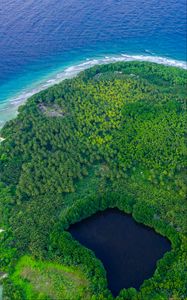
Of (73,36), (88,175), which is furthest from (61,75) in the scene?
(88,175)

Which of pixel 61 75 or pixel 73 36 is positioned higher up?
pixel 73 36

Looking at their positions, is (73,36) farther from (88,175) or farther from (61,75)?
(88,175)

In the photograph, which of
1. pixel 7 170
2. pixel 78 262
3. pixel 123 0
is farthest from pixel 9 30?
pixel 78 262

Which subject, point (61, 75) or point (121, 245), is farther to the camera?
point (61, 75)

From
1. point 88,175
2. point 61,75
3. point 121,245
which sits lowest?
point 121,245

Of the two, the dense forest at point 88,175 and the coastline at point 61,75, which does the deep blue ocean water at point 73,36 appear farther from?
the dense forest at point 88,175

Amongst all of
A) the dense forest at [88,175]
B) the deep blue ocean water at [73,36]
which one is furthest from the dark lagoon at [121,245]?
the deep blue ocean water at [73,36]

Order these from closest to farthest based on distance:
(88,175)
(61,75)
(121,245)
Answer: (121,245)
(88,175)
(61,75)

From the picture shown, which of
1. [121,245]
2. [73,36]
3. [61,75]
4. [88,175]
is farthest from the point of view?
[73,36]

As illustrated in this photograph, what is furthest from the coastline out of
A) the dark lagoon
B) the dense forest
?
the dark lagoon
